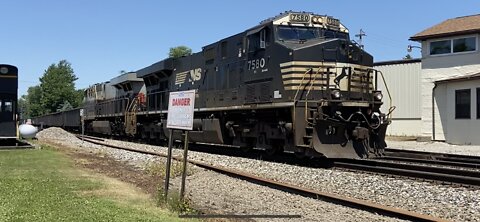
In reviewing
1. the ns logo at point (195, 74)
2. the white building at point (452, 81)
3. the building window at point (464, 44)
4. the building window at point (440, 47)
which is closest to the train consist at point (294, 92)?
the ns logo at point (195, 74)

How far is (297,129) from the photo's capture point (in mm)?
12984

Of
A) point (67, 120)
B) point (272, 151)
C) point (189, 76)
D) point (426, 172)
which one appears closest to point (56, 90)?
point (67, 120)

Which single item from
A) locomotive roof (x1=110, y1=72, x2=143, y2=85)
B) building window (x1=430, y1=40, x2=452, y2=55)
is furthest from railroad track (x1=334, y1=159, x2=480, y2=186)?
locomotive roof (x1=110, y1=72, x2=143, y2=85)

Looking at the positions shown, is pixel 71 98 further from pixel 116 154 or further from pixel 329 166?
pixel 329 166

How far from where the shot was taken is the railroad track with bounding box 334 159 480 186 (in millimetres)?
9984

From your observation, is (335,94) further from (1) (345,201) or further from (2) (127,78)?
(2) (127,78)

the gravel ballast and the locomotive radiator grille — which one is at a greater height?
the locomotive radiator grille

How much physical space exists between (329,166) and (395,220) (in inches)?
253

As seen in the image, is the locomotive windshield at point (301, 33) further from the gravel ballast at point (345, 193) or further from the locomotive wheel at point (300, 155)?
the gravel ballast at point (345, 193)

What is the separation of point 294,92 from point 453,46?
16284mm

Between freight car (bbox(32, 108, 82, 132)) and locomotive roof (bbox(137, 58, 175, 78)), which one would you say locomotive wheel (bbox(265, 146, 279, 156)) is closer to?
locomotive roof (bbox(137, 58, 175, 78))

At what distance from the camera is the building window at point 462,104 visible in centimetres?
2431

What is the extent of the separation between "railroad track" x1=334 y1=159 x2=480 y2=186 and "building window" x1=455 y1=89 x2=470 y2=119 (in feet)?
42.3

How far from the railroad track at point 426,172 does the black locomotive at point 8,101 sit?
14.0 meters
